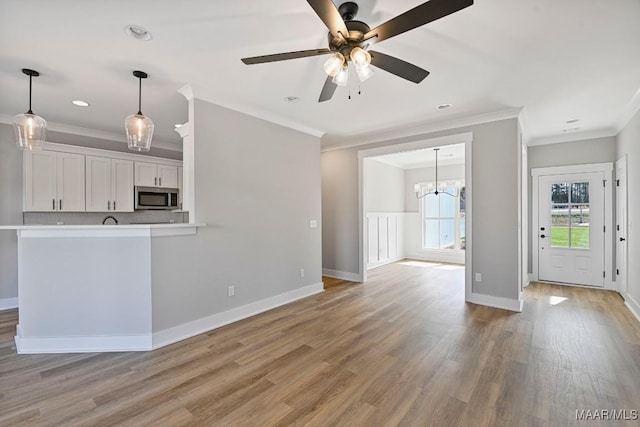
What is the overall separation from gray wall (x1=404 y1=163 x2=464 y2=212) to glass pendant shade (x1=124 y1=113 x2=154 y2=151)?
6.87 meters

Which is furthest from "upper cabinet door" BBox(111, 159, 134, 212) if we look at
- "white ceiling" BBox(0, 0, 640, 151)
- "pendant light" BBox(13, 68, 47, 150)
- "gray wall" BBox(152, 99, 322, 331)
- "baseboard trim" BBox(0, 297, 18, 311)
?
"gray wall" BBox(152, 99, 322, 331)

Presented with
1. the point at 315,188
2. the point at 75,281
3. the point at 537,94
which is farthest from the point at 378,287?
the point at 75,281

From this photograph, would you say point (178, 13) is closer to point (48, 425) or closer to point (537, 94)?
point (48, 425)

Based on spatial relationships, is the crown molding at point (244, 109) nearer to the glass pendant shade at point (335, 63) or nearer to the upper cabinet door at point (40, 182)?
the glass pendant shade at point (335, 63)

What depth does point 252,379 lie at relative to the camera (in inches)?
90.9

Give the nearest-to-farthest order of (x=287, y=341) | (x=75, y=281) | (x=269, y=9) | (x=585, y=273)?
(x=269, y=9)
(x=75, y=281)
(x=287, y=341)
(x=585, y=273)

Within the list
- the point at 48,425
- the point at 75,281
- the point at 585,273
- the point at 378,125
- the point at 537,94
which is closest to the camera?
the point at 48,425

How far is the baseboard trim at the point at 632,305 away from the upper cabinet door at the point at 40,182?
320 inches

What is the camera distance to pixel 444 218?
781 centimetres

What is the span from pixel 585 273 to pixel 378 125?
14.6 ft

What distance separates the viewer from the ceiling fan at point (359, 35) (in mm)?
1478

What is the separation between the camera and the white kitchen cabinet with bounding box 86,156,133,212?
486cm

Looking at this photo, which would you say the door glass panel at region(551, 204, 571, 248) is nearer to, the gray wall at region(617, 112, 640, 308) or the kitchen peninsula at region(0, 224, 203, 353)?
the gray wall at region(617, 112, 640, 308)

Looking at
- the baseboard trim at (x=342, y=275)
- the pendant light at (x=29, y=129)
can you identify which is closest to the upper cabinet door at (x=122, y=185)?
the pendant light at (x=29, y=129)
